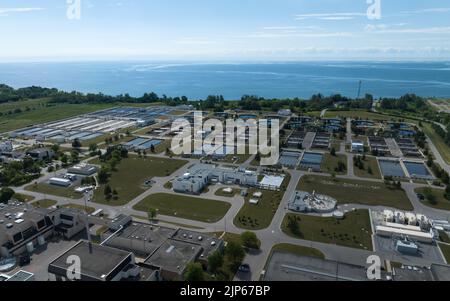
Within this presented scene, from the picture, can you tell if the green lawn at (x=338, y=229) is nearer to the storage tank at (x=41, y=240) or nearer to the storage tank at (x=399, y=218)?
the storage tank at (x=399, y=218)

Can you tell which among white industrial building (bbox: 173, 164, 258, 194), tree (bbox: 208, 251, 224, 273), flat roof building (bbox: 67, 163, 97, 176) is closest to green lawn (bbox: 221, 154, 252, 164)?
white industrial building (bbox: 173, 164, 258, 194)

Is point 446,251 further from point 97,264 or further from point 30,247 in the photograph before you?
point 30,247

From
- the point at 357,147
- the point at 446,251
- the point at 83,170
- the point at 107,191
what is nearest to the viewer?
the point at 446,251

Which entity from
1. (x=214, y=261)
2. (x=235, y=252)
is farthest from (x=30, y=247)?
(x=235, y=252)

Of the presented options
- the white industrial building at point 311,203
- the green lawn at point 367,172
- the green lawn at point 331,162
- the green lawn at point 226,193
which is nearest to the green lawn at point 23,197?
the green lawn at point 226,193

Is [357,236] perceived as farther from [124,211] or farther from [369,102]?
[369,102]
